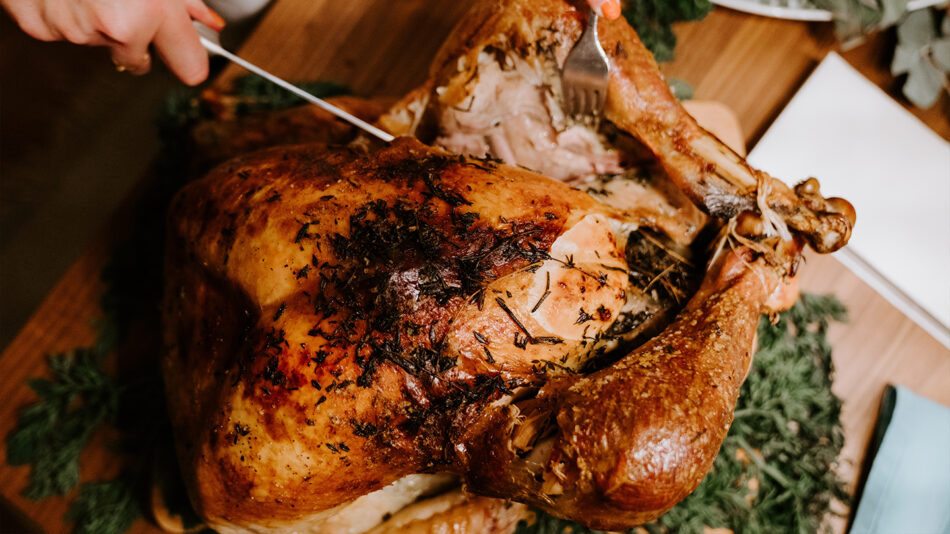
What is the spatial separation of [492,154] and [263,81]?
3.29 feet

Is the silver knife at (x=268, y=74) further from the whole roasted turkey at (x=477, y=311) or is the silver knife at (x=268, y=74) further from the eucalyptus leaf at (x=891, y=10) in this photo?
the eucalyptus leaf at (x=891, y=10)

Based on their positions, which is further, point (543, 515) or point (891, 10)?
point (891, 10)

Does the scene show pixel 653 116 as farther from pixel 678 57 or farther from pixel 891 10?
pixel 891 10

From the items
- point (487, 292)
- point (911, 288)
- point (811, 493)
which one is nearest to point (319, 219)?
point (487, 292)

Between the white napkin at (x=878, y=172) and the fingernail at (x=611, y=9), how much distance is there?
0.88 metres

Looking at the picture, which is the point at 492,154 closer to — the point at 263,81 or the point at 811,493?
the point at 263,81

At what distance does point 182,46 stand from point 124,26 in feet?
0.49

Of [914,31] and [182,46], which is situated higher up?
[914,31]

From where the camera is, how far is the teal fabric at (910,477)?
6.49 ft

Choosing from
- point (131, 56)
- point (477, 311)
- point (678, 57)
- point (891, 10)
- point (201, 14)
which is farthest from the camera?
point (678, 57)

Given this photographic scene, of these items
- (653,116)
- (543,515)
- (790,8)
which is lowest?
(543,515)

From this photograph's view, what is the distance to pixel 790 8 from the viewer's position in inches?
87.7

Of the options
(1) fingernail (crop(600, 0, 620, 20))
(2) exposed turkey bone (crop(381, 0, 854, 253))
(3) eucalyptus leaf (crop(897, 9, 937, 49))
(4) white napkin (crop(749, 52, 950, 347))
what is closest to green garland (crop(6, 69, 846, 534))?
(4) white napkin (crop(749, 52, 950, 347))

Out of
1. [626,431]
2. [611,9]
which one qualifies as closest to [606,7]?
[611,9]
